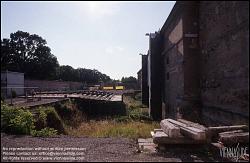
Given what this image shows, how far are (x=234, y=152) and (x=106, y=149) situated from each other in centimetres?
297

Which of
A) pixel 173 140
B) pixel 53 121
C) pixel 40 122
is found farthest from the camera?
pixel 53 121

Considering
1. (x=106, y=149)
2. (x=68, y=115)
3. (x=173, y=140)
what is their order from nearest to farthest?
(x=173, y=140) → (x=106, y=149) → (x=68, y=115)

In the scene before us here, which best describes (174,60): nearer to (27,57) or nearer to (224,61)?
(224,61)

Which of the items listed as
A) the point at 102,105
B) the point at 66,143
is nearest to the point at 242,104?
the point at 66,143

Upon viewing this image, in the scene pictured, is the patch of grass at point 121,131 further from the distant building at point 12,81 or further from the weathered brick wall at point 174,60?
the distant building at point 12,81

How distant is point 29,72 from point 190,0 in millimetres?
49741

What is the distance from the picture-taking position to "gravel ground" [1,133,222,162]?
5445 mm

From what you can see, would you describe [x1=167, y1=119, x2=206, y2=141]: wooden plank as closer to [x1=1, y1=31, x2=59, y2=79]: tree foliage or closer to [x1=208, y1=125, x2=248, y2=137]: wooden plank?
[x1=208, y1=125, x2=248, y2=137]: wooden plank

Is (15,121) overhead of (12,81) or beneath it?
beneath

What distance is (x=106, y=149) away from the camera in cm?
624

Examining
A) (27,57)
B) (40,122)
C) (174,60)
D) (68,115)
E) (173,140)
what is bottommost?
(68,115)

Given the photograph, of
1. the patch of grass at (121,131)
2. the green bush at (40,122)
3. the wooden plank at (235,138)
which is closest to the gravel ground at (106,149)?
the wooden plank at (235,138)

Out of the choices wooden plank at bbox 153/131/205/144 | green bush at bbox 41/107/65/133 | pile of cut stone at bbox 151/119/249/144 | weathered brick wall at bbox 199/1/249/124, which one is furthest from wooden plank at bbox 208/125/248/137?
green bush at bbox 41/107/65/133

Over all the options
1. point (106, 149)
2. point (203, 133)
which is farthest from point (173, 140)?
point (106, 149)
